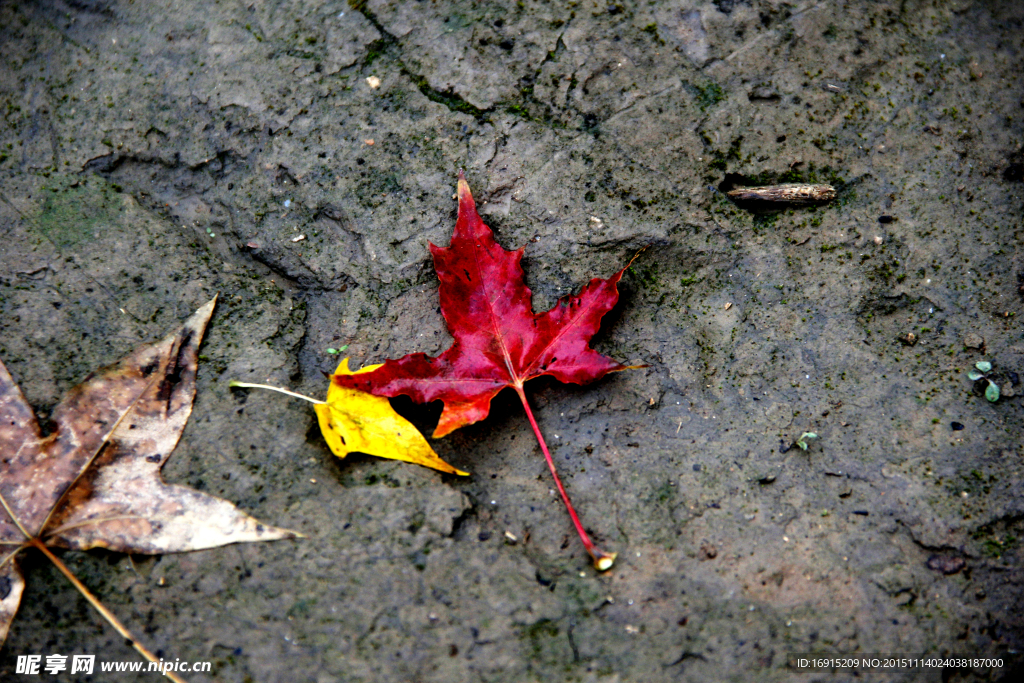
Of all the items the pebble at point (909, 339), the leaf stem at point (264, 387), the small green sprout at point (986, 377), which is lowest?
the small green sprout at point (986, 377)

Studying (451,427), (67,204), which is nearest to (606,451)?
(451,427)

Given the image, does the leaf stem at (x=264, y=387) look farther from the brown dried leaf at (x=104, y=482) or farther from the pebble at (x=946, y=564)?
the pebble at (x=946, y=564)

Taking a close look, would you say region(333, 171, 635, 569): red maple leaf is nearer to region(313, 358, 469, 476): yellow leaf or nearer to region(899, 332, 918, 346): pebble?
region(313, 358, 469, 476): yellow leaf

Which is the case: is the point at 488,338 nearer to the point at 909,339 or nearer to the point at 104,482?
the point at 104,482

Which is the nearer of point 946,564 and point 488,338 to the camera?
point 946,564

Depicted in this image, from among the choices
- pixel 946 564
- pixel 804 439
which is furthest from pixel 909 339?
pixel 946 564

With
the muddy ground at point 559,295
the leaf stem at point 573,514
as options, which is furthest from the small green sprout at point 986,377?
the leaf stem at point 573,514
